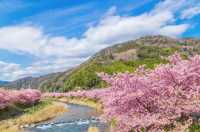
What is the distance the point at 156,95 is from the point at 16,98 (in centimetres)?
6977

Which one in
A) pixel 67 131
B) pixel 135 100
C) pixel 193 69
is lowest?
pixel 67 131

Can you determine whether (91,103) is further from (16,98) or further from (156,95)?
(156,95)

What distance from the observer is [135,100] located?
68.9ft

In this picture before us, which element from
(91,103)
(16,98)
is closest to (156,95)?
(16,98)

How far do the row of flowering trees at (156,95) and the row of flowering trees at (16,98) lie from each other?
5260 centimetres

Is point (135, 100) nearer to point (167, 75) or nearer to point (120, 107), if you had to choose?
point (120, 107)

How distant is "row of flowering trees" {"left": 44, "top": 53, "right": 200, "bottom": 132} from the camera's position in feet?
62.5

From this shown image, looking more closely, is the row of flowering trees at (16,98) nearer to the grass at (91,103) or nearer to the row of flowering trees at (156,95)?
the grass at (91,103)

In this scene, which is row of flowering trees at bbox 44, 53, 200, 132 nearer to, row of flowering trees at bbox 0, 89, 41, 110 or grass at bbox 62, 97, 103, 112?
grass at bbox 62, 97, 103, 112

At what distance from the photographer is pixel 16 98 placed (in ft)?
285

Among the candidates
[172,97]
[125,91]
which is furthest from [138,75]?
[172,97]

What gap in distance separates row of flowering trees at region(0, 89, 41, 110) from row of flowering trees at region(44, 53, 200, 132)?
5260cm

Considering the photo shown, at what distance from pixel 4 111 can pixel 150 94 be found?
56103mm

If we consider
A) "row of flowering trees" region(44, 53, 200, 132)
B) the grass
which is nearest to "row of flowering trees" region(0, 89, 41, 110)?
the grass
